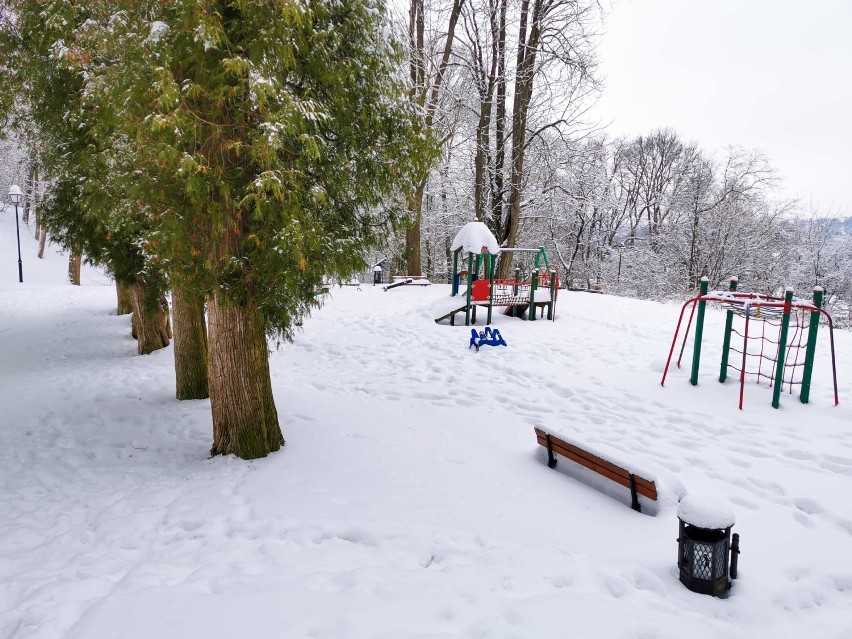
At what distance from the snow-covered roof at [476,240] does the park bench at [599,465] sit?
856 centimetres

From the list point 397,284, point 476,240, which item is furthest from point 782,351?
point 397,284

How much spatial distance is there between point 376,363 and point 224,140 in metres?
5.78

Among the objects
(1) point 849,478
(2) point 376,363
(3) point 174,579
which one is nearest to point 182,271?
(3) point 174,579

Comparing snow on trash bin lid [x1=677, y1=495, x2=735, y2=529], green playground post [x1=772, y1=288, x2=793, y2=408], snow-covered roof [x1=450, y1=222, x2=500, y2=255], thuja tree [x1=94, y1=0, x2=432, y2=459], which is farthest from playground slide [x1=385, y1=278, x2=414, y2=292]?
snow on trash bin lid [x1=677, y1=495, x2=735, y2=529]

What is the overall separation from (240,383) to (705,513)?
14.4ft

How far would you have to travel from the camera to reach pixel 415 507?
449 centimetres

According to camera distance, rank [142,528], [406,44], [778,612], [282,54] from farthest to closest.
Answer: [406,44]
[142,528]
[282,54]
[778,612]

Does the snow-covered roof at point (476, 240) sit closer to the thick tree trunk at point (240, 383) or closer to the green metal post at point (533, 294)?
the green metal post at point (533, 294)

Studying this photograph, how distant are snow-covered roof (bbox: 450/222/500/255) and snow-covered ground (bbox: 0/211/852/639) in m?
4.70

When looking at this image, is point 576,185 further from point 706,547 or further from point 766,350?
point 706,547

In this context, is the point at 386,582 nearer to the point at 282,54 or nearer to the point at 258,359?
the point at 258,359

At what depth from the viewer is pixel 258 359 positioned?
5516mm

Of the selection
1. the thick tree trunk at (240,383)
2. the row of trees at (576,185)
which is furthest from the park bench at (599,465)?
the row of trees at (576,185)

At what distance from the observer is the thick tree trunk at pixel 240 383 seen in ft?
17.5
